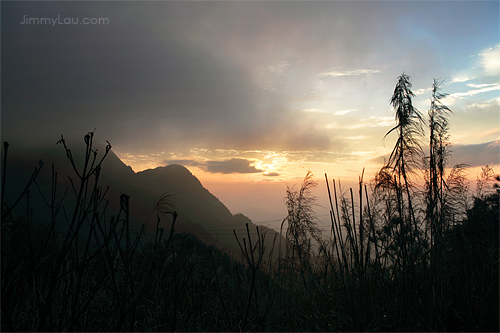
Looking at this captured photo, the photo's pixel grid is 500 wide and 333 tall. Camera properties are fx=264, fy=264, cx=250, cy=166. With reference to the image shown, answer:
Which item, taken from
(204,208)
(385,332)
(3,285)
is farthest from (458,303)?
(204,208)

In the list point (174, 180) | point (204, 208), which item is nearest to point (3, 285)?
point (204, 208)

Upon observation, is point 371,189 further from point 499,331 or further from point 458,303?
point 499,331

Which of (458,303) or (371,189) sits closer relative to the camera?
(458,303)

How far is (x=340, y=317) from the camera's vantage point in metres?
2.27

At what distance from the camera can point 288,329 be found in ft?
7.91

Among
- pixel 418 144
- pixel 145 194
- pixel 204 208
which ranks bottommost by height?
pixel 204 208

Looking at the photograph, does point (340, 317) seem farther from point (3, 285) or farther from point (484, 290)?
point (3, 285)

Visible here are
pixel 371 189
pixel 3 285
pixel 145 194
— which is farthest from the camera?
pixel 145 194

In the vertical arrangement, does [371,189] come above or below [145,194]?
above

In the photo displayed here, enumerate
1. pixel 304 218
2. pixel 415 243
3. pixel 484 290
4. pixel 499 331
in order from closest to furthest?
pixel 499 331 < pixel 484 290 < pixel 415 243 < pixel 304 218

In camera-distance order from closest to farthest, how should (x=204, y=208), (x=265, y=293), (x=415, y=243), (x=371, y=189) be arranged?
(x=415, y=243), (x=265, y=293), (x=371, y=189), (x=204, y=208)

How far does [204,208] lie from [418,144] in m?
105

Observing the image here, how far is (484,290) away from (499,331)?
20.6 inches

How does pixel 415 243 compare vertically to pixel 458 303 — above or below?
above
